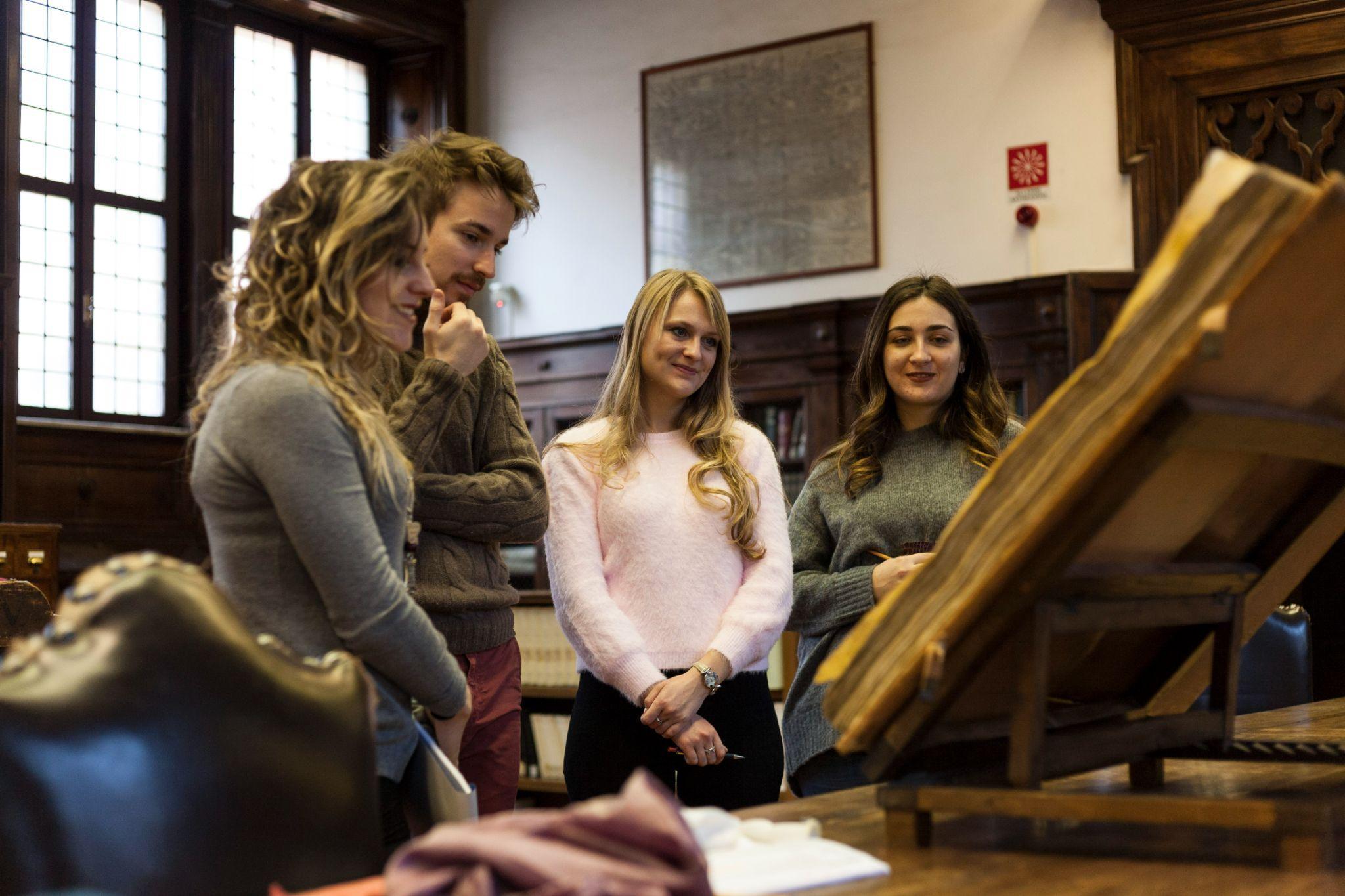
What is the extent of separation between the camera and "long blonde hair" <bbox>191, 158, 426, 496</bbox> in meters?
1.41

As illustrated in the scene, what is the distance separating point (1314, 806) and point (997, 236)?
651 centimetres

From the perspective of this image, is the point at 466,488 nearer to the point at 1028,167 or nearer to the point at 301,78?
the point at 1028,167

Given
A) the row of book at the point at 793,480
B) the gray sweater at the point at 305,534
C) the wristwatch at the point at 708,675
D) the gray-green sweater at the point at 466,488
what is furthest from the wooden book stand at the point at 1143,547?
the row of book at the point at 793,480

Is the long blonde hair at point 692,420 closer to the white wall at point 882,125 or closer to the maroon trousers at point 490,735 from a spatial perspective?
the maroon trousers at point 490,735

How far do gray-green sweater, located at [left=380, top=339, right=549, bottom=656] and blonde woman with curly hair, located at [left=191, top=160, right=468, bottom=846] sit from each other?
0.98ft

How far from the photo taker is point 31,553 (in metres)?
5.78

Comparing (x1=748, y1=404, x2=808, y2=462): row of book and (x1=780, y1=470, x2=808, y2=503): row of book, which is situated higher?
(x1=748, y1=404, x2=808, y2=462): row of book

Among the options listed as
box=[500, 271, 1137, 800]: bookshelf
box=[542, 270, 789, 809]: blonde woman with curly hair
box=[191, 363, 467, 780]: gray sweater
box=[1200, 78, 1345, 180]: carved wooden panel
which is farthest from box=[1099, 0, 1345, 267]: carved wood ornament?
box=[191, 363, 467, 780]: gray sweater

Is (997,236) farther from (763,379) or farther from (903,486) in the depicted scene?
(903,486)

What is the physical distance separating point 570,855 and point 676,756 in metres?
1.55

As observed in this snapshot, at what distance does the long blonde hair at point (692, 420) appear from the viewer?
234 cm

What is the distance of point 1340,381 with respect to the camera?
112 centimetres

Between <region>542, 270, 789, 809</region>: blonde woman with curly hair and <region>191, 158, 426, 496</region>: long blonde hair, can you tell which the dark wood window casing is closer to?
<region>542, 270, 789, 809</region>: blonde woman with curly hair

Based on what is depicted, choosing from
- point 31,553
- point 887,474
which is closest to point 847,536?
point 887,474
